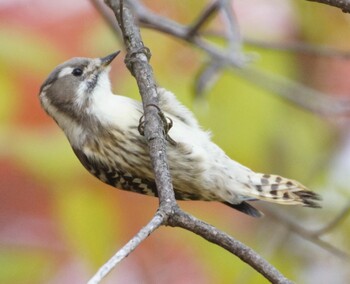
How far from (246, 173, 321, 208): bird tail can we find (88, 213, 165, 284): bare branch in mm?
1418

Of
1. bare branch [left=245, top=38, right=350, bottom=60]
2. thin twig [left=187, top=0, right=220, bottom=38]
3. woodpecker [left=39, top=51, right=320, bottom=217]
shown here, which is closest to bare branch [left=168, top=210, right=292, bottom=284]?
woodpecker [left=39, top=51, right=320, bottom=217]

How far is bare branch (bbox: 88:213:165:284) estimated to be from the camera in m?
2.24

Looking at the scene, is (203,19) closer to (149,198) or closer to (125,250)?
(149,198)

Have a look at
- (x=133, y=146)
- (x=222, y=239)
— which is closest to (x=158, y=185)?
(x=222, y=239)

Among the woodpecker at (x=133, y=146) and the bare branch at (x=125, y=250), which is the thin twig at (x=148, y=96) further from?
the woodpecker at (x=133, y=146)

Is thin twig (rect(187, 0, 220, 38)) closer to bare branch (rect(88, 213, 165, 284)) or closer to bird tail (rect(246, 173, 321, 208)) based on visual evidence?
bird tail (rect(246, 173, 321, 208))

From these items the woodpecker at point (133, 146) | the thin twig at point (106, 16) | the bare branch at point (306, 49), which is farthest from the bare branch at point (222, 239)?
the bare branch at point (306, 49)

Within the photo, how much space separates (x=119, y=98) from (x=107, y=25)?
1.92 feet

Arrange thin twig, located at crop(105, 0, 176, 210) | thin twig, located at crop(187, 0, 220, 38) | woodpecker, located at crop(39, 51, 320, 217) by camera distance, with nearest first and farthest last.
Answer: thin twig, located at crop(105, 0, 176, 210) → woodpecker, located at crop(39, 51, 320, 217) → thin twig, located at crop(187, 0, 220, 38)

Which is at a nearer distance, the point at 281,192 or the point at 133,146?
the point at 133,146

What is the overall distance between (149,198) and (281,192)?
0.69m

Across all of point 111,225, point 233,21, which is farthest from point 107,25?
point 111,225

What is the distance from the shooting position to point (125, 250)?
2383mm

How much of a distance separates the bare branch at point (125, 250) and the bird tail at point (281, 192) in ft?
4.65
